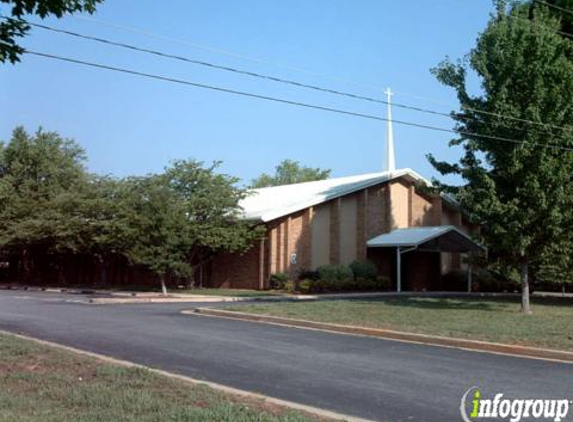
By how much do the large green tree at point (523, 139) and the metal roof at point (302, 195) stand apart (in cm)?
1122

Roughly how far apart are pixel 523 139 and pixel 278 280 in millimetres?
15571

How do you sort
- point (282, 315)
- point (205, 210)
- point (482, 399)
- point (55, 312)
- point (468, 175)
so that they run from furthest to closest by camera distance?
point (205, 210) → point (468, 175) → point (55, 312) → point (282, 315) → point (482, 399)

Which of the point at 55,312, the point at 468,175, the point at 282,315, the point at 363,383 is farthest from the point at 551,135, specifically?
the point at 55,312

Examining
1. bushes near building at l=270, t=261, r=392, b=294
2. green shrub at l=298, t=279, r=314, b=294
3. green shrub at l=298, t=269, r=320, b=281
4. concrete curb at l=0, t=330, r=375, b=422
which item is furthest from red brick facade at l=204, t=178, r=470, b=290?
concrete curb at l=0, t=330, r=375, b=422

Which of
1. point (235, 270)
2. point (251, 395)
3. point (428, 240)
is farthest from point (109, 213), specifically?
point (251, 395)

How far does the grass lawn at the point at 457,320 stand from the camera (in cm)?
1321

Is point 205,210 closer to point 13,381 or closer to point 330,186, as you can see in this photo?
point 330,186

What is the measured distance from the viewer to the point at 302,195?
37062 mm

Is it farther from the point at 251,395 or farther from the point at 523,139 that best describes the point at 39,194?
the point at 251,395

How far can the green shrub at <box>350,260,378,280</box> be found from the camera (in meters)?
35.0

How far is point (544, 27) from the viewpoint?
2016 cm

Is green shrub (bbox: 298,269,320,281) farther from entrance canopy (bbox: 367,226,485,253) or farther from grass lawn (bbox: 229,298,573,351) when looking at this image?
grass lawn (bbox: 229,298,573,351)

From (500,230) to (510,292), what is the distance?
1805cm

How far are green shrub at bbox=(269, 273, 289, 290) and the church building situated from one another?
568 millimetres
